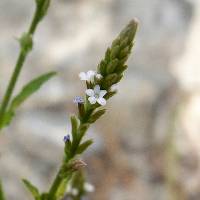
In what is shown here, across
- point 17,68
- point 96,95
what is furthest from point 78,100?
point 17,68

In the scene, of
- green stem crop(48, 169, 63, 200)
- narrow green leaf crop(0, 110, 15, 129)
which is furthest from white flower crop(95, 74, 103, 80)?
narrow green leaf crop(0, 110, 15, 129)

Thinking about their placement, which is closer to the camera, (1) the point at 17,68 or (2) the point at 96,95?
(2) the point at 96,95

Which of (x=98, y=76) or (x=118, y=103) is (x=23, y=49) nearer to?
(x=98, y=76)

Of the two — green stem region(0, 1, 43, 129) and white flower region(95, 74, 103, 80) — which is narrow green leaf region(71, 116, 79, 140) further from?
green stem region(0, 1, 43, 129)

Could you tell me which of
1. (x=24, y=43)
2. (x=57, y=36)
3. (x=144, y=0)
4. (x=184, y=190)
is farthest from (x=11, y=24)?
(x=24, y=43)

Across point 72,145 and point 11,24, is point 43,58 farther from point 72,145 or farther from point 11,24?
point 72,145
